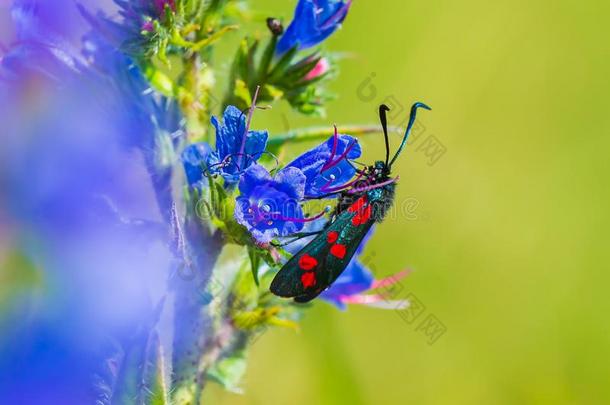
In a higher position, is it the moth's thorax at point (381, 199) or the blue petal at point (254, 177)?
the blue petal at point (254, 177)

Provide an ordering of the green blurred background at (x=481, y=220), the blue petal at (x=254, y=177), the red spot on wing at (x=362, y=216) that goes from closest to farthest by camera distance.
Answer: the blue petal at (x=254, y=177), the red spot on wing at (x=362, y=216), the green blurred background at (x=481, y=220)

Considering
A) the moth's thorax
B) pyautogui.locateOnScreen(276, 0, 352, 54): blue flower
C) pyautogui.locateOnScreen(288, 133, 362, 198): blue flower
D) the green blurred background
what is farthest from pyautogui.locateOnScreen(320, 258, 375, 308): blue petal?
the green blurred background

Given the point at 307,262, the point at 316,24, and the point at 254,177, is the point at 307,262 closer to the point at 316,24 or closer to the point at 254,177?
the point at 254,177

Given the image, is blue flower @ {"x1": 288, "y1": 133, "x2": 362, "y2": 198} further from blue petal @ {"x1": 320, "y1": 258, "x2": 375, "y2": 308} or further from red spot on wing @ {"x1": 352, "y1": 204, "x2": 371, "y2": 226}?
blue petal @ {"x1": 320, "y1": 258, "x2": 375, "y2": 308}

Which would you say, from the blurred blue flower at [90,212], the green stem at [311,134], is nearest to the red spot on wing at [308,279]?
the blurred blue flower at [90,212]

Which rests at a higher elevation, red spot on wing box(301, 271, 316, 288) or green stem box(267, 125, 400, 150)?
green stem box(267, 125, 400, 150)

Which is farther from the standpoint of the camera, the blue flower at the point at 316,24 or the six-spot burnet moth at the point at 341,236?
the blue flower at the point at 316,24

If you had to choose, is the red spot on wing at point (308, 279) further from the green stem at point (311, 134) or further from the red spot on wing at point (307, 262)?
the green stem at point (311, 134)

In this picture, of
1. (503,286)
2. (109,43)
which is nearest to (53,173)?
(109,43)
